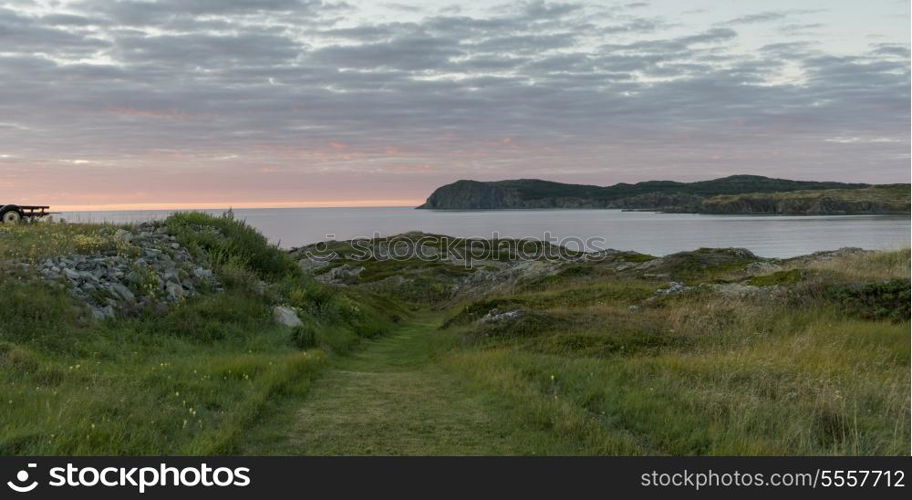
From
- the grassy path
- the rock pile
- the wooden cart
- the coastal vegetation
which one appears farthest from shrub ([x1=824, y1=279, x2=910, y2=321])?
the wooden cart

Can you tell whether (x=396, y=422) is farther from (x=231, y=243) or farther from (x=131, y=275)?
(x=231, y=243)

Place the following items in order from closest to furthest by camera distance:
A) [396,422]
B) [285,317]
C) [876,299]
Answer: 1. [396,422]
2. [876,299]
3. [285,317]

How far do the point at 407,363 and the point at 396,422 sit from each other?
9.62 meters

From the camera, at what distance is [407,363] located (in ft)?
66.6

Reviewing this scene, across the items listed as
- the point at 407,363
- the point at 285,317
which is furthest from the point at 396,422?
the point at 285,317

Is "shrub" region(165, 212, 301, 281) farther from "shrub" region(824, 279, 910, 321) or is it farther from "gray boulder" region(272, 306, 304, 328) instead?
"shrub" region(824, 279, 910, 321)

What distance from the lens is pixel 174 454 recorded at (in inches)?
339

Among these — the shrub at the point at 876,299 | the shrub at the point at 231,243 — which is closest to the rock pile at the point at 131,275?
the shrub at the point at 231,243

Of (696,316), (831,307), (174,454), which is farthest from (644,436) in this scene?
(831,307)

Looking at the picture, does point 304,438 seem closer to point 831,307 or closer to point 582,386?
point 582,386

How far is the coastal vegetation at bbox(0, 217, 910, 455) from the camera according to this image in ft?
31.1

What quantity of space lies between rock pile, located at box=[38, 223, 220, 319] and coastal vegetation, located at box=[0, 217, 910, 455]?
103 millimetres

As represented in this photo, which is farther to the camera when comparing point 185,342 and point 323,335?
point 323,335

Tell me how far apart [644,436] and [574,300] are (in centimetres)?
2186
